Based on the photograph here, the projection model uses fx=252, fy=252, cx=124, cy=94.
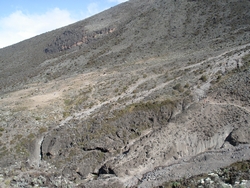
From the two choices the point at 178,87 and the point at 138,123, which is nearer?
the point at 138,123

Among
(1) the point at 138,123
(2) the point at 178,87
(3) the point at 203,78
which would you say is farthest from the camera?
(3) the point at 203,78

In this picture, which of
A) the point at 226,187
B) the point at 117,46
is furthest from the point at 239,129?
the point at 117,46

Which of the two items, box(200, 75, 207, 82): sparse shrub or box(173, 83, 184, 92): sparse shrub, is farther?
box(200, 75, 207, 82): sparse shrub

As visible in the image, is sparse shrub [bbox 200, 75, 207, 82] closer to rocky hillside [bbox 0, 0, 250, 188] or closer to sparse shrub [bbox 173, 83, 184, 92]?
rocky hillside [bbox 0, 0, 250, 188]

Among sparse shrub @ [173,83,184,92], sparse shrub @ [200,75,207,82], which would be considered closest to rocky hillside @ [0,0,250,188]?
sparse shrub @ [173,83,184,92]

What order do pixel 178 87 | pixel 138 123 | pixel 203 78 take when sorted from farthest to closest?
pixel 203 78
pixel 178 87
pixel 138 123

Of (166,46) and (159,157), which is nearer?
(159,157)

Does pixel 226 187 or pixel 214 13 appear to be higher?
pixel 214 13

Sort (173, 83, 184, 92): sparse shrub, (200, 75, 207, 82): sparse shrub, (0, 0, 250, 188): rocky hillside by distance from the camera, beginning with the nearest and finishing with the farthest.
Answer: (0, 0, 250, 188): rocky hillside → (173, 83, 184, 92): sparse shrub → (200, 75, 207, 82): sparse shrub

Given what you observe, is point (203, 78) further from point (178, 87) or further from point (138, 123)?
point (138, 123)

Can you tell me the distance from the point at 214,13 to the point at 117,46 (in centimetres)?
2407

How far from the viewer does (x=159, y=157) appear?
20547 millimetres

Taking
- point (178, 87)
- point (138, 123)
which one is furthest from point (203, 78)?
point (138, 123)

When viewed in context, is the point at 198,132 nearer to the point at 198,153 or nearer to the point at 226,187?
the point at 198,153
